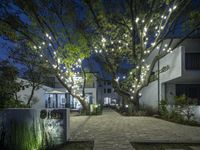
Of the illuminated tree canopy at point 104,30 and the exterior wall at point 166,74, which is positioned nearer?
the illuminated tree canopy at point 104,30

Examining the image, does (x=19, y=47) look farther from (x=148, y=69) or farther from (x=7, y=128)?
(x=7, y=128)

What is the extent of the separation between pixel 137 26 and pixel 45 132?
10.3 meters

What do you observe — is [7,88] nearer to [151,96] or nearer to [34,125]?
[34,125]

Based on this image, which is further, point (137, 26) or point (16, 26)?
point (137, 26)

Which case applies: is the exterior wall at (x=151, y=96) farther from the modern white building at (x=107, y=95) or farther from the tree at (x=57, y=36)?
the modern white building at (x=107, y=95)

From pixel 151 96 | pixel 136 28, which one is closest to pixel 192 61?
pixel 136 28

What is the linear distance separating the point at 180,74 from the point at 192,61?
2.76 m

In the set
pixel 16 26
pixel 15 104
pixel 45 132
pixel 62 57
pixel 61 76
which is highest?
pixel 16 26

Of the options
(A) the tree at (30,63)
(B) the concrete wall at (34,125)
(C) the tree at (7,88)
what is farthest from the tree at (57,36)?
(B) the concrete wall at (34,125)

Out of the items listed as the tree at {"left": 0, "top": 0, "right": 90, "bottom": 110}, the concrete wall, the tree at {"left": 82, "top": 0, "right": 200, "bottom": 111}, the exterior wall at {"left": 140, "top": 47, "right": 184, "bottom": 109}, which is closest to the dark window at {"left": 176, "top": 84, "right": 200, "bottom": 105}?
the exterior wall at {"left": 140, "top": 47, "right": 184, "bottom": 109}

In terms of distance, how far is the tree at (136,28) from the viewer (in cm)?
1476

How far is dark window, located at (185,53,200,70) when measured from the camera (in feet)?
56.8

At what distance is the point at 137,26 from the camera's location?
608 inches

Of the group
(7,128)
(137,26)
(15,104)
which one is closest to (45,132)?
(7,128)
